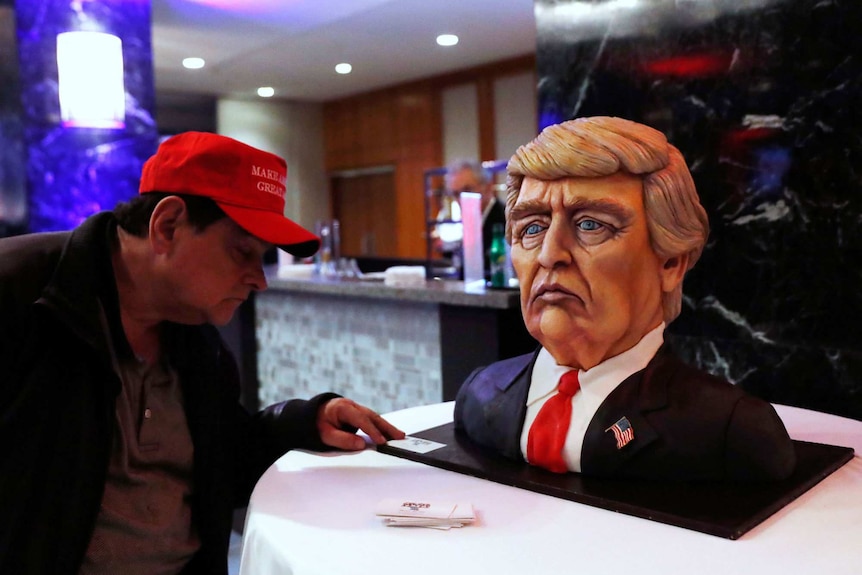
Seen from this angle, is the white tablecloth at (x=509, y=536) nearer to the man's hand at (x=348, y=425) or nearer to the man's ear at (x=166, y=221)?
the man's hand at (x=348, y=425)

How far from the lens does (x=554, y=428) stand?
3.99 feet

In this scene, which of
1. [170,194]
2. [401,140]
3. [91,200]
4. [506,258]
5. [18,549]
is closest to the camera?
[18,549]

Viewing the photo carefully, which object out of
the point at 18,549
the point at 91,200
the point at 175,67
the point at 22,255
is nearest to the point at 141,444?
the point at 18,549

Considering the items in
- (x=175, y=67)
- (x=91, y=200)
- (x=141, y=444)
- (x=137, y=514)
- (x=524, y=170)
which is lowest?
(x=137, y=514)

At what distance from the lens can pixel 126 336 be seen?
54.5 inches

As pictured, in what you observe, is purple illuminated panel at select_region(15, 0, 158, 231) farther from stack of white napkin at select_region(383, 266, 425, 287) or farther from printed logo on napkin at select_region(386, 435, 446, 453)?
printed logo on napkin at select_region(386, 435, 446, 453)

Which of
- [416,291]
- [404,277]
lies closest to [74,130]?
[404,277]

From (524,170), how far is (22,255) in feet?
2.86

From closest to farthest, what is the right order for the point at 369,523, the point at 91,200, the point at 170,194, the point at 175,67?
the point at 369,523 < the point at 170,194 < the point at 91,200 < the point at 175,67

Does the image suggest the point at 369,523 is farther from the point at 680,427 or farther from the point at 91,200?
the point at 91,200

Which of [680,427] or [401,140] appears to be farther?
[401,140]

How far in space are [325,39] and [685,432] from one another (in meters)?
5.32

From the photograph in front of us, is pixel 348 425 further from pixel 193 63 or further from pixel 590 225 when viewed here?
pixel 193 63

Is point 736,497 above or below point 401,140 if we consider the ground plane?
below
